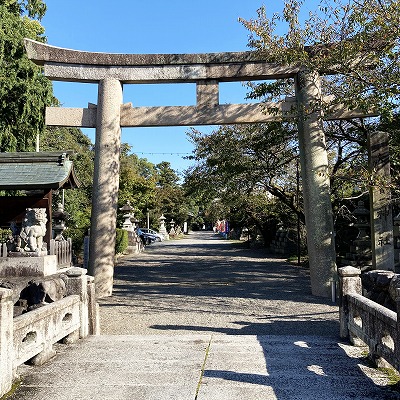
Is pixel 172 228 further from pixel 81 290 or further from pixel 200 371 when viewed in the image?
pixel 200 371

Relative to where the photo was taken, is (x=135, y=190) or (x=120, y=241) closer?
(x=120, y=241)

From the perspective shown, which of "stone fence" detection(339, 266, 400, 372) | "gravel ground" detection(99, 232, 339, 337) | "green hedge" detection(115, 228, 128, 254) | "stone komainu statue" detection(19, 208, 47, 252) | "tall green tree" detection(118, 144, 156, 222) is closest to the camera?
"stone fence" detection(339, 266, 400, 372)

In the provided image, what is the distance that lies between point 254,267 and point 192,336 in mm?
11038

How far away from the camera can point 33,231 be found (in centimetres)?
994

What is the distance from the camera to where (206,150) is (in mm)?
17344

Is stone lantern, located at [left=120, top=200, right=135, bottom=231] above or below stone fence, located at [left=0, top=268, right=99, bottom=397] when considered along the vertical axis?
above

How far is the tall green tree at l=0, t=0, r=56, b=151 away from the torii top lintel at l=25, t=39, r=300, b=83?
6669 mm

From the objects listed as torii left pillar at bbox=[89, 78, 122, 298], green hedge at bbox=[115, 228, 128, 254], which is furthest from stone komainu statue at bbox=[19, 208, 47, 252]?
green hedge at bbox=[115, 228, 128, 254]

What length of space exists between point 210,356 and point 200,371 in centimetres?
62

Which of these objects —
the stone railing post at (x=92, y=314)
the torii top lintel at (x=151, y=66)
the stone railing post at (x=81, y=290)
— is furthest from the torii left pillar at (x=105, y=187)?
the stone railing post at (x=81, y=290)

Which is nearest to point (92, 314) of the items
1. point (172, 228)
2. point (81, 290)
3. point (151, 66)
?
point (81, 290)

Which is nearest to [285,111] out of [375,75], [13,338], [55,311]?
[375,75]

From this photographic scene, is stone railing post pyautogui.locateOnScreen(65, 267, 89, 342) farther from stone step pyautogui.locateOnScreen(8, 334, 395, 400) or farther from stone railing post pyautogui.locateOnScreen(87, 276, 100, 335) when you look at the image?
stone step pyautogui.locateOnScreen(8, 334, 395, 400)

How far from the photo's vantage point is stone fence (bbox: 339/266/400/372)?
408 centimetres
